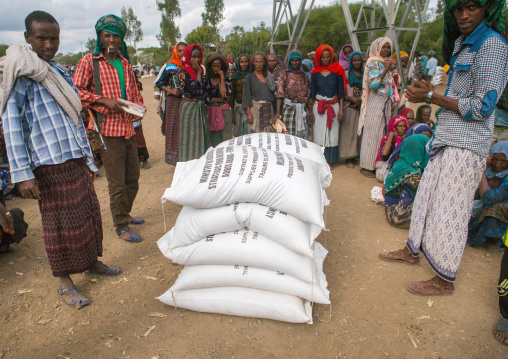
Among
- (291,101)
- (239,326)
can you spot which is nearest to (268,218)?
(239,326)

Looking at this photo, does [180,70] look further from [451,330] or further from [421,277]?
[451,330]

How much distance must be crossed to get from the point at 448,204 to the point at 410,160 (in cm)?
133

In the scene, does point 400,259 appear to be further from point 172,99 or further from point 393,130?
point 172,99

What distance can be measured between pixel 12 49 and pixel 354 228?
129 inches

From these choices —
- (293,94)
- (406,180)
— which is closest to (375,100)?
(293,94)

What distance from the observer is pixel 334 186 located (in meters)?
4.78

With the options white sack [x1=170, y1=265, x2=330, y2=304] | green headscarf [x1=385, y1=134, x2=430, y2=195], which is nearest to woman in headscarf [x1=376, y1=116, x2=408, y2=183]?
green headscarf [x1=385, y1=134, x2=430, y2=195]

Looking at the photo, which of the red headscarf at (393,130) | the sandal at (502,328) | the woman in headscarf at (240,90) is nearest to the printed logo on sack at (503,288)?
the sandal at (502,328)

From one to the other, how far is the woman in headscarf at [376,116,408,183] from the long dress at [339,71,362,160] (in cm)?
61

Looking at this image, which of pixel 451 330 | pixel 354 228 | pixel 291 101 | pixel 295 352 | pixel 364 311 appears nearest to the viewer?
pixel 295 352

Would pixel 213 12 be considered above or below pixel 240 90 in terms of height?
above

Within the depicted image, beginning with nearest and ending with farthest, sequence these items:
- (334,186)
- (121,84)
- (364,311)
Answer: (364,311) → (121,84) → (334,186)

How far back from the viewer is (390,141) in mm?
4680

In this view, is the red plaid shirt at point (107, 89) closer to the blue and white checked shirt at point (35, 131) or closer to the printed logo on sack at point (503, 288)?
the blue and white checked shirt at point (35, 131)
